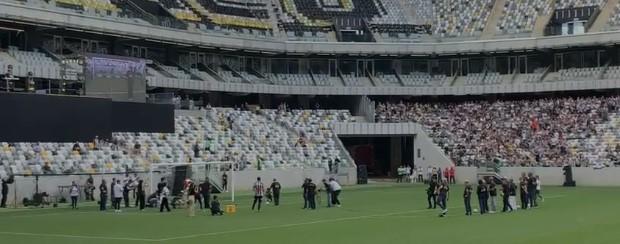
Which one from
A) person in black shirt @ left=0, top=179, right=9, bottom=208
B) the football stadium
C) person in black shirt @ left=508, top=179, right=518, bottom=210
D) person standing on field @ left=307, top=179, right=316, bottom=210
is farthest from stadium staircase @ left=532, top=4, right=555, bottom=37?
person in black shirt @ left=0, top=179, right=9, bottom=208

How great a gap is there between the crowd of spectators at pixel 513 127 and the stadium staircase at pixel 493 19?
21.3 feet

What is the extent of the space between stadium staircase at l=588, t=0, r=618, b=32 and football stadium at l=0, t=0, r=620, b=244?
6.5 inches

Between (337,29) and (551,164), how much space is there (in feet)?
81.9

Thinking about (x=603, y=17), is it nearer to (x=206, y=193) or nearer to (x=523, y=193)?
(x=523, y=193)

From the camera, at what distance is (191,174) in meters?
47.8

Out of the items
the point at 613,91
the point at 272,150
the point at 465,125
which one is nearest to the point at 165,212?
the point at 272,150

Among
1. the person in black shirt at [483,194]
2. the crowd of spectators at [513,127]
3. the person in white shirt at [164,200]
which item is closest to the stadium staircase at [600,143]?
the crowd of spectators at [513,127]

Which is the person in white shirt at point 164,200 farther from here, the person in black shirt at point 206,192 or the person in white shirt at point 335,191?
the person in white shirt at point 335,191

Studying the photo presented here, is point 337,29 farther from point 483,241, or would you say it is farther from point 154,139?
point 483,241

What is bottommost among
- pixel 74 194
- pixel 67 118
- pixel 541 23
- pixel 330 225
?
pixel 330 225

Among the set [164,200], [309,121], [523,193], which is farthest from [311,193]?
[309,121]

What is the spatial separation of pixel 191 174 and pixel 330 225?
17.8m

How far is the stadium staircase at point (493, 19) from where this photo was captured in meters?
82.9

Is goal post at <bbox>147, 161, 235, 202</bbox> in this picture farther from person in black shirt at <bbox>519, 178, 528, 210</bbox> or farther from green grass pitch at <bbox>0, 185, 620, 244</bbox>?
person in black shirt at <bbox>519, 178, 528, 210</bbox>
